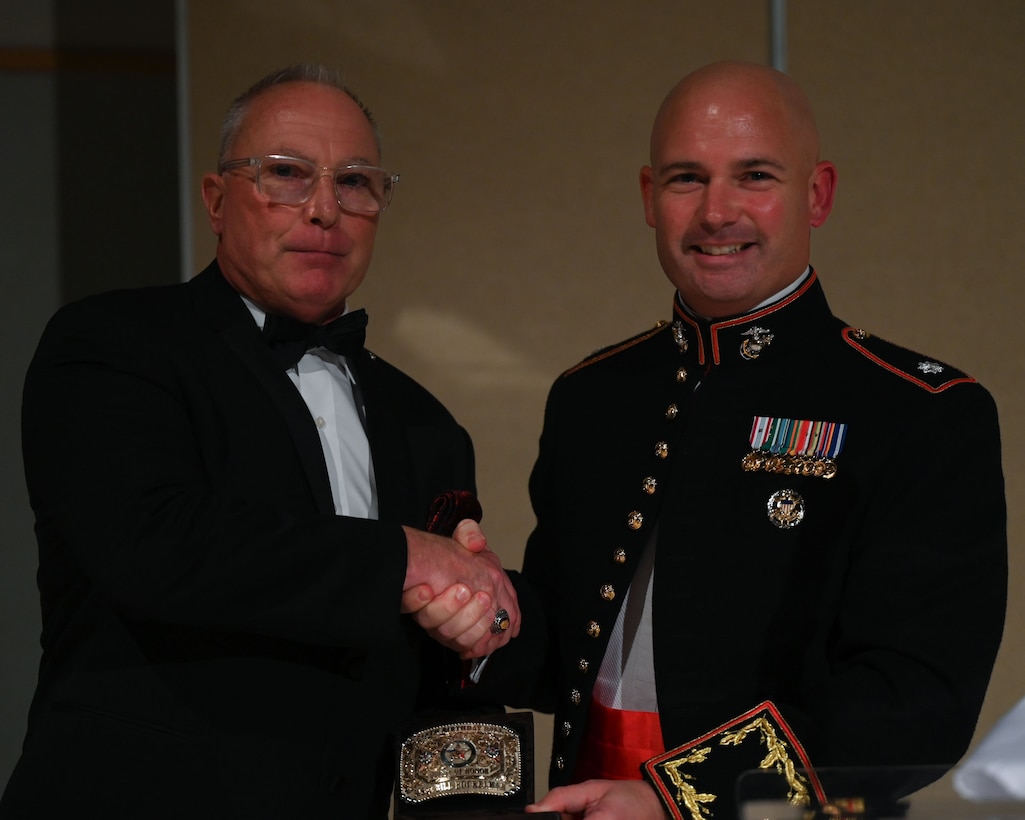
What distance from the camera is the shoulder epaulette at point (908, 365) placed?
1717 millimetres

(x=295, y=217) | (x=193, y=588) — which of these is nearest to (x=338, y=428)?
(x=295, y=217)

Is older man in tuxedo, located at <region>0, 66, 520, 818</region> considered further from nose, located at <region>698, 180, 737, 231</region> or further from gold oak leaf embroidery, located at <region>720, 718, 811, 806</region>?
nose, located at <region>698, 180, 737, 231</region>

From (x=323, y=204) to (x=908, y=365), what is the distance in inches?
34.5

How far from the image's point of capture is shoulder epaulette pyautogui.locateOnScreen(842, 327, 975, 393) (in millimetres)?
1717

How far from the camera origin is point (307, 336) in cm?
190

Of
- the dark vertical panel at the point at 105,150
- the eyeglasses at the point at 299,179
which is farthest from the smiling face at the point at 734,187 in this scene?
the dark vertical panel at the point at 105,150

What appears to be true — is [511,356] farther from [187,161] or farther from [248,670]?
[248,670]

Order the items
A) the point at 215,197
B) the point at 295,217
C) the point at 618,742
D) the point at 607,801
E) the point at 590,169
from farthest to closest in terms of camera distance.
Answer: the point at 590,169
the point at 215,197
the point at 295,217
the point at 618,742
the point at 607,801

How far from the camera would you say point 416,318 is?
3234 millimetres

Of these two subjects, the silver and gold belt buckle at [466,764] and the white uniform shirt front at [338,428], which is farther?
the white uniform shirt front at [338,428]

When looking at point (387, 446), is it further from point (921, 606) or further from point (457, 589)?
point (921, 606)

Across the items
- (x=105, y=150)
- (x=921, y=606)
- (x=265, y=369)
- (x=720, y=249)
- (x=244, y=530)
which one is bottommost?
(x=921, y=606)

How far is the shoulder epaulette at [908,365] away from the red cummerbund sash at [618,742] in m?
0.58

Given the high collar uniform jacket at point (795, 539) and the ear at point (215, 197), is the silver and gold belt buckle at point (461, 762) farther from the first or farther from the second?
the ear at point (215, 197)
